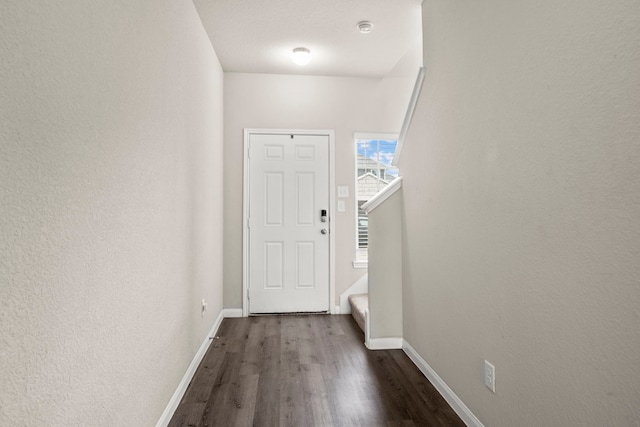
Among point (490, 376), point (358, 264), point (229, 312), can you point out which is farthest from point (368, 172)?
point (490, 376)

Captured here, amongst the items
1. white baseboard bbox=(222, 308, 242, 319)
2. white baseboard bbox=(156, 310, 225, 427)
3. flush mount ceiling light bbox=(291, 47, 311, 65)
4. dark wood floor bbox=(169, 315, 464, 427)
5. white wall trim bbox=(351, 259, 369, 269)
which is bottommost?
dark wood floor bbox=(169, 315, 464, 427)

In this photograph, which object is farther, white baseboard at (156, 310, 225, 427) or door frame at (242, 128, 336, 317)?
door frame at (242, 128, 336, 317)

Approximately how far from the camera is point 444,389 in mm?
2258

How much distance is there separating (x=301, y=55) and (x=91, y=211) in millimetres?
2761

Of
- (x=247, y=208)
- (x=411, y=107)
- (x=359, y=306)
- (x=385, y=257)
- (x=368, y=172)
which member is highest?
(x=411, y=107)

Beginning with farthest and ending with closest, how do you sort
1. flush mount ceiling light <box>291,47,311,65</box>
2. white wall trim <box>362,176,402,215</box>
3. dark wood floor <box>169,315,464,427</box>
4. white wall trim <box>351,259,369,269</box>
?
white wall trim <box>351,259,369,269</box>, flush mount ceiling light <box>291,47,311,65</box>, white wall trim <box>362,176,402,215</box>, dark wood floor <box>169,315,464,427</box>

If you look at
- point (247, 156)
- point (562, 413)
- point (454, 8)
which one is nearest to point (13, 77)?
point (562, 413)

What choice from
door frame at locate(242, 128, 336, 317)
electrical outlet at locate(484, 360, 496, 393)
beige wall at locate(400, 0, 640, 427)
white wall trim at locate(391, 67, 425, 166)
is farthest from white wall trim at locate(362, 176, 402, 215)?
electrical outlet at locate(484, 360, 496, 393)

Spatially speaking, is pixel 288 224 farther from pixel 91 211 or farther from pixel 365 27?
pixel 91 211

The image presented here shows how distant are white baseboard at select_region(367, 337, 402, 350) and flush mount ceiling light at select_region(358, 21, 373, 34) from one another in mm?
2498

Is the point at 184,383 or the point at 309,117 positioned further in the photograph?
the point at 309,117

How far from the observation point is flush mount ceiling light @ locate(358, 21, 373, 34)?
302 centimetres

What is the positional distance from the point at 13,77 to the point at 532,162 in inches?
65.2

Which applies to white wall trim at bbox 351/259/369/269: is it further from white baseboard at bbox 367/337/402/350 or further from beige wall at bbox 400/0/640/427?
beige wall at bbox 400/0/640/427
